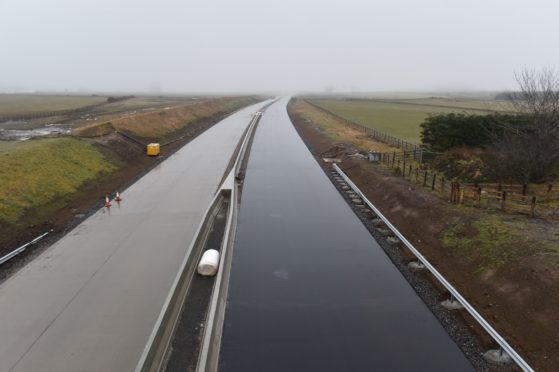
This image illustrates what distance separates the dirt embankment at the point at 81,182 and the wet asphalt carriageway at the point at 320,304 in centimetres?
1121

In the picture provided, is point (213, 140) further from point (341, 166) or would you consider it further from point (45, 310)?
point (45, 310)

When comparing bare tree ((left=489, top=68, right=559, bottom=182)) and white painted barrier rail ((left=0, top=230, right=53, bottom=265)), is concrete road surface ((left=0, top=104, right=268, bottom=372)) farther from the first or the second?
bare tree ((left=489, top=68, right=559, bottom=182))

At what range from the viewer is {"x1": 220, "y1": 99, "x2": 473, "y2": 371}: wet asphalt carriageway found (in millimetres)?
13055

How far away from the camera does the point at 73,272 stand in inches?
723

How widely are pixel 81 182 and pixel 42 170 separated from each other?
2.85 meters

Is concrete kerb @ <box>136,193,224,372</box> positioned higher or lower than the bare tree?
lower

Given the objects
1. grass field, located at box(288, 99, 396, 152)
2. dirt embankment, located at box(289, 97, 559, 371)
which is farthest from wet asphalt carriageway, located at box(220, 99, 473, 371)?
grass field, located at box(288, 99, 396, 152)

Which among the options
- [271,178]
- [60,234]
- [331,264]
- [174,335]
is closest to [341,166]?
[271,178]

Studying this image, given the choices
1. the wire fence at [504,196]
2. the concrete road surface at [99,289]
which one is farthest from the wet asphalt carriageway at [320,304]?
the wire fence at [504,196]

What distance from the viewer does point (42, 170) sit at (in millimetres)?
30766

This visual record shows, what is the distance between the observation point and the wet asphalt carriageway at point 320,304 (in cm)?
1305

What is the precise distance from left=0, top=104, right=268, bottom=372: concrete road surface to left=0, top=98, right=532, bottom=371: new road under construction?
0.20 ft

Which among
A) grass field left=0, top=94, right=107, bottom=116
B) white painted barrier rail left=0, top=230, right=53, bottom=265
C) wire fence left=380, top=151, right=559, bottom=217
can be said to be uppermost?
grass field left=0, top=94, right=107, bottom=116

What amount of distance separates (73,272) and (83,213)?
30.0 ft
